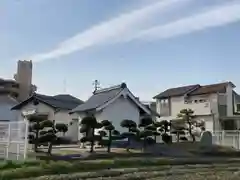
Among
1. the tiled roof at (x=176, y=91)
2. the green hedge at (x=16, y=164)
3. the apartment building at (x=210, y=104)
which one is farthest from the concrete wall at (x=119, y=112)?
the tiled roof at (x=176, y=91)

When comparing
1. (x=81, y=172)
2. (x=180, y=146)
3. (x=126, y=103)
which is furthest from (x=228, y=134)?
(x=81, y=172)

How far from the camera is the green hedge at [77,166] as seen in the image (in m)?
11.5

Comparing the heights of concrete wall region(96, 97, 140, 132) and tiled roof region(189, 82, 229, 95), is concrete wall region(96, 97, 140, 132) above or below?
below

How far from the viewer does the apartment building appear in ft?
108

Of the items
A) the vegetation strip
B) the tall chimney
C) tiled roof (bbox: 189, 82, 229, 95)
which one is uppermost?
the tall chimney

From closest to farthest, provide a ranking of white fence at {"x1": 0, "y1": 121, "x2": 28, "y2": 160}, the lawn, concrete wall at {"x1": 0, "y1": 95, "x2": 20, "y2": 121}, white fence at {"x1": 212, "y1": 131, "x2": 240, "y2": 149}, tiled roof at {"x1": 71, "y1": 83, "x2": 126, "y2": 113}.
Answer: the lawn, white fence at {"x1": 0, "y1": 121, "x2": 28, "y2": 160}, tiled roof at {"x1": 71, "y1": 83, "x2": 126, "y2": 113}, white fence at {"x1": 212, "y1": 131, "x2": 240, "y2": 149}, concrete wall at {"x1": 0, "y1": 95, "x2": 20, "y2": 121}

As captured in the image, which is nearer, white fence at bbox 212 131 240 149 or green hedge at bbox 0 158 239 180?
green hedge at bbox 0 158 239 180

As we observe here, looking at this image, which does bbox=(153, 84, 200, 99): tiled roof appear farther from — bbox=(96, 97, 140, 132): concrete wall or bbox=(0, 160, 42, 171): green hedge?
bbox=(0, 160, 42, 171): green hedge

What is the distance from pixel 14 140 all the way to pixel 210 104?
2233 centimetres

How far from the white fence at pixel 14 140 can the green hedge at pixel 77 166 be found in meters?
1.66

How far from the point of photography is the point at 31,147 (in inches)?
769

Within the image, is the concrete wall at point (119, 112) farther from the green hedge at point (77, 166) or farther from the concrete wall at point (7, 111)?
the concrete wall at point (7, 111)

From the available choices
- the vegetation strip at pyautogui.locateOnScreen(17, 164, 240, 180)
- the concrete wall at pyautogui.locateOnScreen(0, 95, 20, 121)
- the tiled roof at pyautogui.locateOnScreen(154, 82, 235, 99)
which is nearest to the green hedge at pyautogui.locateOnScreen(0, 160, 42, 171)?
the vegetation strip at pyautogui.locateOnScreen(17, 164, 240, 180)

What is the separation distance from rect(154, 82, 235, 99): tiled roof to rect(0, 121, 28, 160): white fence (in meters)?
23.3
